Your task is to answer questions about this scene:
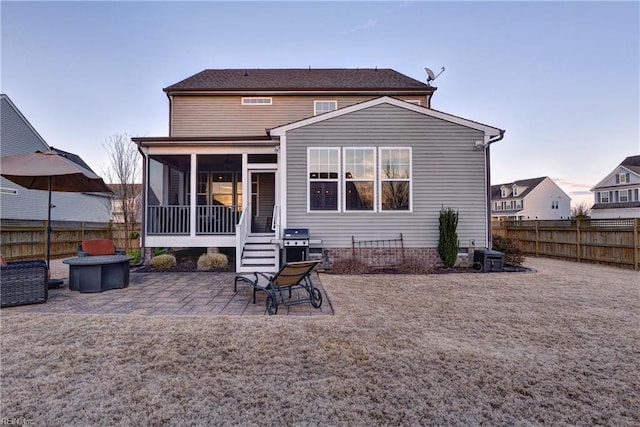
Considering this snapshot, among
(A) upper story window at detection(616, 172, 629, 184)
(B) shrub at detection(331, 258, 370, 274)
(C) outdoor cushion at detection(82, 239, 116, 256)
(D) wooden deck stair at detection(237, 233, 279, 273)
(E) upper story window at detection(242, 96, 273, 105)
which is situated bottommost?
(B) shrub at detection(331, 258, 370, 274)

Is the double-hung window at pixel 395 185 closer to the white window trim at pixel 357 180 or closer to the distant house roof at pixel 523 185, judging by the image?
the white window trim at pixel 357 180

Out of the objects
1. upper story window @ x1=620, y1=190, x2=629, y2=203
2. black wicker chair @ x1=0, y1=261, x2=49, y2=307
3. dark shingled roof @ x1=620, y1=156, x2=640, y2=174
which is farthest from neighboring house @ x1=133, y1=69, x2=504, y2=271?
upper story window @ x1=620, y1=190, x2=629, y2=203

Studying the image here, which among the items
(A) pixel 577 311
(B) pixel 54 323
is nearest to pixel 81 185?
(B) pixel 54 323

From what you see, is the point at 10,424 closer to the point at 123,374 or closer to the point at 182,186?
the point at 123,374

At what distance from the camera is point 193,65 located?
1605 cm

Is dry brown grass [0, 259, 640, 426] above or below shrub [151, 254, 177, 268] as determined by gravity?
below

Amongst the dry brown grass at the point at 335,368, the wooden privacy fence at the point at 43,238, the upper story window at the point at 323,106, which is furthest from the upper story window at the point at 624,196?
the wooden privacy fence at the point at 43,238

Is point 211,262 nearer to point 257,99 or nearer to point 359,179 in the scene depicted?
point 359,179

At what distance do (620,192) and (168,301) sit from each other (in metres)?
40.7

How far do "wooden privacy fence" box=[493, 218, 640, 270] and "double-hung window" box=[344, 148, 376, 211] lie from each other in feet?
26.3

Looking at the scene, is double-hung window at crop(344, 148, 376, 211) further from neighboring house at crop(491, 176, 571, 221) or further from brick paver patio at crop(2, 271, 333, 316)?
neighboring house at crop(491, 176, 571, 221)

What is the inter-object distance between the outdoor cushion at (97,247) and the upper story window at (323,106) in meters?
9.07

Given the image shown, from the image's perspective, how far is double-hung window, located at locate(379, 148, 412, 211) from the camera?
9.27 metres

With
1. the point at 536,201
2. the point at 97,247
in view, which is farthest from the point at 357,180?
the point at 536,201
